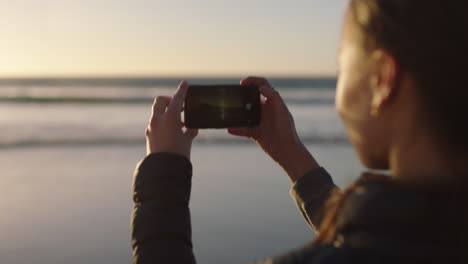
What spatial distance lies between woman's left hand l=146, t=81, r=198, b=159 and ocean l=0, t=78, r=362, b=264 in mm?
961

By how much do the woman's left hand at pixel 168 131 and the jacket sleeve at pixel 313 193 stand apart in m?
0.32

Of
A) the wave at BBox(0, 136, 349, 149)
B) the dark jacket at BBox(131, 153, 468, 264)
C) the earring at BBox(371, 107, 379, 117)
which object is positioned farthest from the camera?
the wave at BBox(0, 136, 349, 149)

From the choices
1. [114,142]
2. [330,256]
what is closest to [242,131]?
[330,256]

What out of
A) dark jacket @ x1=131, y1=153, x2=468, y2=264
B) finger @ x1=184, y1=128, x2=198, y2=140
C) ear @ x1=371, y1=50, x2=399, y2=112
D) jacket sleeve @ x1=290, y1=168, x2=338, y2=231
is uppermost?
ear @ x1=371, y1=50, x2=399, y2=112

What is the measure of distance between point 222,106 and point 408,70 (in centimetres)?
82

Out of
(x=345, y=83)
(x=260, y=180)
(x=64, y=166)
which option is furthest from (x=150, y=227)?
(x=64, y=166)

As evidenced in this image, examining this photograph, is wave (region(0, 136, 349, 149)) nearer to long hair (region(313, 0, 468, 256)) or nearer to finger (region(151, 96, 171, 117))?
finger (region(151, 96, 171, 117))

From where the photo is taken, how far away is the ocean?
3064mm

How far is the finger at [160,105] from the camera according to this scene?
1241 millimetres

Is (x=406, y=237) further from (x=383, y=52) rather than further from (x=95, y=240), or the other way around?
(x=95, y=240)

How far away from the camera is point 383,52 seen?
0.80 meters

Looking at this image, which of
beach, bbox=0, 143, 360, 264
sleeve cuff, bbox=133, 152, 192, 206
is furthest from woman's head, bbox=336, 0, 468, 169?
beach, bbox=0, 143, 360, 264

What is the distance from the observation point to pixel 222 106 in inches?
60.6

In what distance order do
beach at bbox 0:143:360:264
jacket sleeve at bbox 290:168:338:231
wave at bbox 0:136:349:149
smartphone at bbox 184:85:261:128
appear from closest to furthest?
jacket sleeve at bbox 290:168:338:231, smartphone at bbox 184:85:261:128, beach at bbox 0:143:360:264, wave at bbox 0:136:349:149
